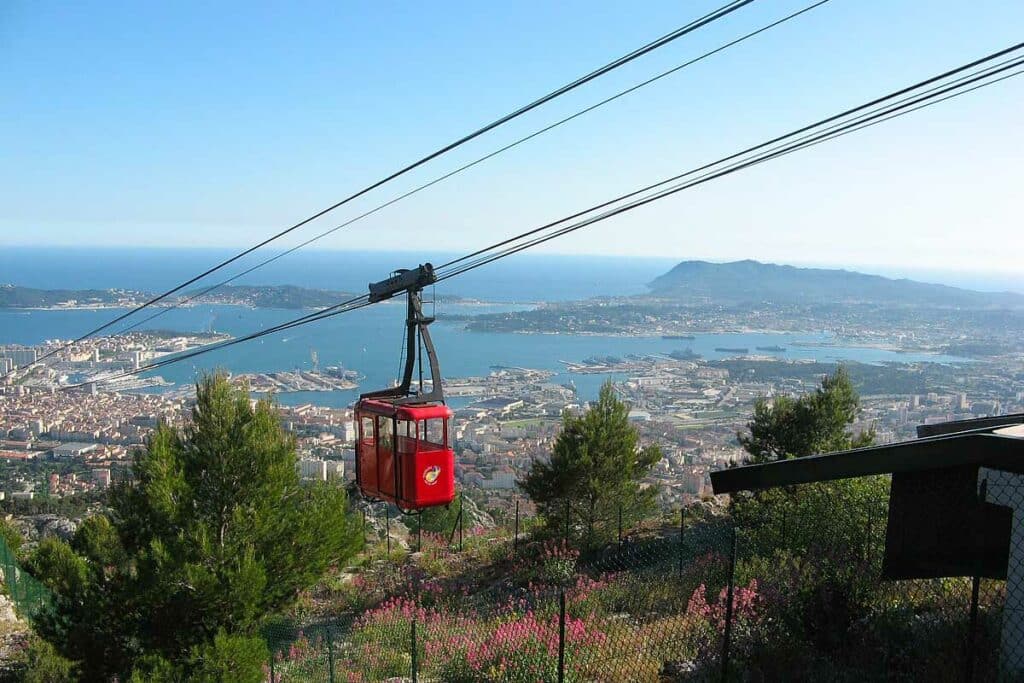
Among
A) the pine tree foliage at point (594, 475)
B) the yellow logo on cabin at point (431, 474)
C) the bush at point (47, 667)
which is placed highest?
the yellow logo on cabin at point (431, 474)

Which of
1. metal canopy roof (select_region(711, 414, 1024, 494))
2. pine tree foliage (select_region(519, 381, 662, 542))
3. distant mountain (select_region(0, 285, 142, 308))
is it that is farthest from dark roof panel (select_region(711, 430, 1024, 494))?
distant mountain (select_region(0, 285, 142, 308))

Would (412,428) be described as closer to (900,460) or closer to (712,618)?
(712,618)

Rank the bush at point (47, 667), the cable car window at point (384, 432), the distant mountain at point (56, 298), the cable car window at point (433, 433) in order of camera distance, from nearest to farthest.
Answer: the cable car window at point (433, 433)
the cable car window at point (384, 432)
the bush at point (47, 667)
the distant mountain at point (56, 298)

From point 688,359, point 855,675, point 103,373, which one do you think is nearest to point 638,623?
point 855,675

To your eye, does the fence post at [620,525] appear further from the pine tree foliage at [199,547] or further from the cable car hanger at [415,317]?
the cable car hanger at [415,317]

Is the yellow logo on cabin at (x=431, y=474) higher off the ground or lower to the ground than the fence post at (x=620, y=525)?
higher

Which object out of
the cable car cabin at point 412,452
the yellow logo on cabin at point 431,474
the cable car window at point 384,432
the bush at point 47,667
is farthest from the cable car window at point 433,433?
the bush at point 47,667

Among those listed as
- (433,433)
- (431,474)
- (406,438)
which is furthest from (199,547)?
(433,433)
